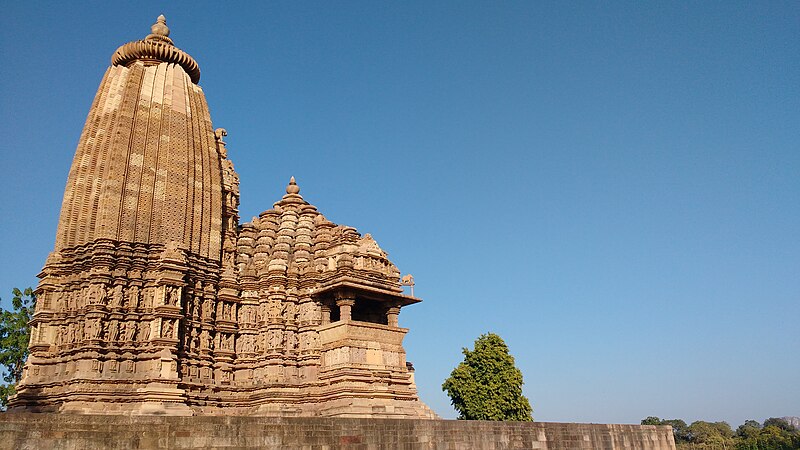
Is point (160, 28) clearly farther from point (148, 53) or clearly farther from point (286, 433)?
point (286, 433)

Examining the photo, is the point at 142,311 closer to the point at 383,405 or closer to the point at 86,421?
the point at 383,405

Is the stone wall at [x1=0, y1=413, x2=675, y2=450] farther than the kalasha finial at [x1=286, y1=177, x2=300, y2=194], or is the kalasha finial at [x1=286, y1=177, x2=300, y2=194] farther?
the kalasha finial at [x1=286, y1=177, x2=300, y2=194]

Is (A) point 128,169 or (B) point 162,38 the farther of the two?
(B) point 162,38

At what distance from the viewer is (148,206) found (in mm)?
22141

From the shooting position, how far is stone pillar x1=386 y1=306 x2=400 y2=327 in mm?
22828

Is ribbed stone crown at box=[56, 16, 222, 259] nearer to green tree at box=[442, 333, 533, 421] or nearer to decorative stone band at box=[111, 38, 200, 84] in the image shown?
decorative stone band at box=[111, 38, 200, 84]

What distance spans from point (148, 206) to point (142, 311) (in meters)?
3.89

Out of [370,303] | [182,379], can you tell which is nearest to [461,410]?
[370,303]

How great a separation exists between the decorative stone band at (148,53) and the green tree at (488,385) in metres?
20.2

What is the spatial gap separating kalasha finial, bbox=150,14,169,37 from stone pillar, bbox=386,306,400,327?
15585 mm

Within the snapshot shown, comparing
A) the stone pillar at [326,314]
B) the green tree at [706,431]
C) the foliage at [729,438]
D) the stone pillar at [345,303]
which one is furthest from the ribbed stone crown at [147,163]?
the green tree at [706,431]

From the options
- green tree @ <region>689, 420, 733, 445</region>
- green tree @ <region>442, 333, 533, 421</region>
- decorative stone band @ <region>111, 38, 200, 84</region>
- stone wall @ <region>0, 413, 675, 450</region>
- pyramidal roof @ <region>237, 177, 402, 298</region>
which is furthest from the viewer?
green tree @ <region>689, 420, 733, 445</region>

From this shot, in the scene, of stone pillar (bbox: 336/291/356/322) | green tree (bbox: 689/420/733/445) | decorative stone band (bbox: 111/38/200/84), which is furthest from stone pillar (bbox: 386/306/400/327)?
green tree (bbox: 689/420/733/445)

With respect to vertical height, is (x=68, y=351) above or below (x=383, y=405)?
above
